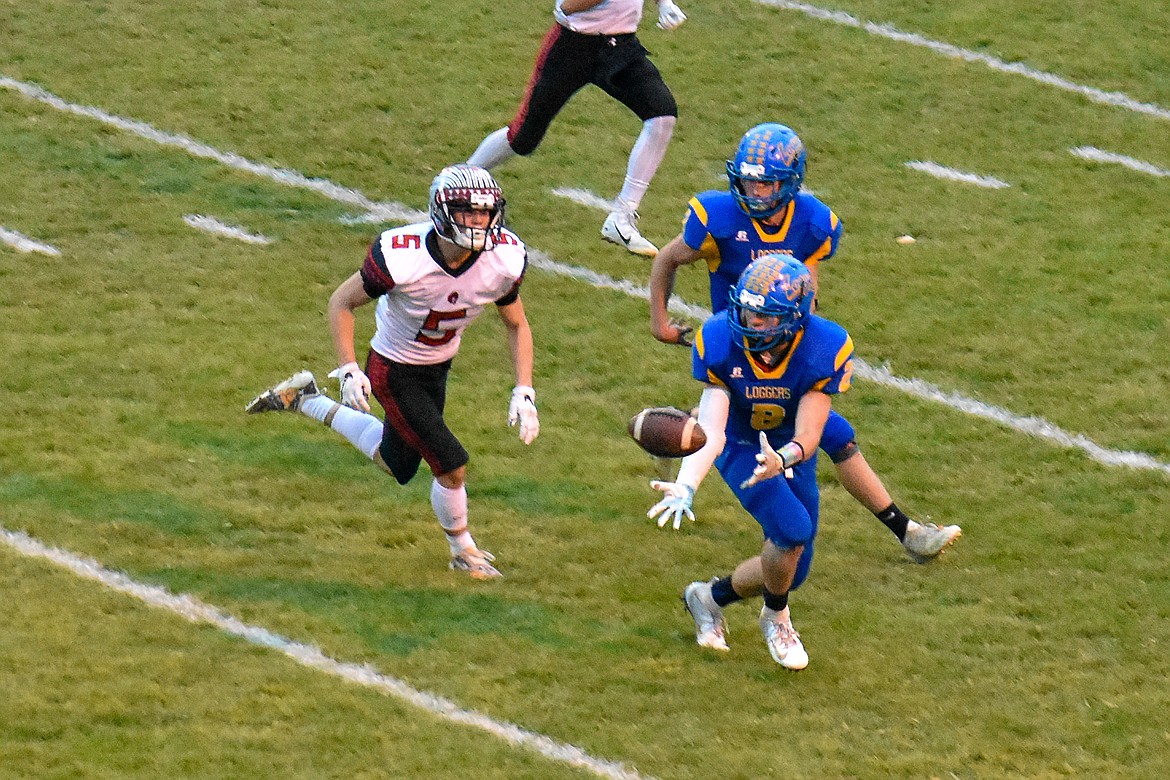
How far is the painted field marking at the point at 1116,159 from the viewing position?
10141mm

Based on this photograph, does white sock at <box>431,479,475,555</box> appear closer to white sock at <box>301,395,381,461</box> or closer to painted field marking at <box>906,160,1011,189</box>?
white sock at <box>301,395,381,461</box>

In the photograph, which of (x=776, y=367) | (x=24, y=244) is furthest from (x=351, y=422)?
(x=24, y=244)

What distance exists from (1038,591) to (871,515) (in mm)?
899

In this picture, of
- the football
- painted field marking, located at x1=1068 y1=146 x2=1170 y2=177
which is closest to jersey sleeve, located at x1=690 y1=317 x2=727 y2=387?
the football

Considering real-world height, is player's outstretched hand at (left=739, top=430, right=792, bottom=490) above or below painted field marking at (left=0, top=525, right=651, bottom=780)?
above

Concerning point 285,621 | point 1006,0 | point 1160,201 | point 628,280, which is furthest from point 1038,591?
point 1006,0

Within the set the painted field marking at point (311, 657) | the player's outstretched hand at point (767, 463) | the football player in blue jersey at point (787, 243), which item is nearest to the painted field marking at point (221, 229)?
the painted field marking at point (311, 657)

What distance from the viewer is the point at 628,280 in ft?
29.5

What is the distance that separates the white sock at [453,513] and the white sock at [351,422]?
477 mm

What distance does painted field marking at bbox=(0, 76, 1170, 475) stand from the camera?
7.43 meters

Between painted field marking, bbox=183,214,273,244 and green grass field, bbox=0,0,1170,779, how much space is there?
8cm

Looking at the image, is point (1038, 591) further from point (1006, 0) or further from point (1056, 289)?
point (1006, 0)

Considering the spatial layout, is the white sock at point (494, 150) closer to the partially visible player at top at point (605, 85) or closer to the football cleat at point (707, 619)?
the partially visible player at top at point (605, 85)

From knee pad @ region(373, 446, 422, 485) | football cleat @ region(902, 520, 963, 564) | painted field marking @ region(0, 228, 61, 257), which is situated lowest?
painted field marking @ region(0, 228, 61, 257)
